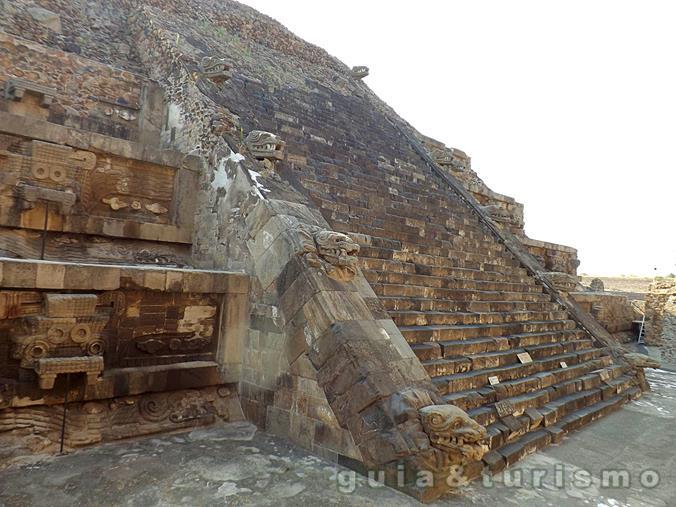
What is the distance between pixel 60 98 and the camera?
774 centimetres

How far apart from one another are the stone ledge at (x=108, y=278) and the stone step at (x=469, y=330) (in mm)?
2268

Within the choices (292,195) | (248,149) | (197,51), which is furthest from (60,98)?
(292,195)

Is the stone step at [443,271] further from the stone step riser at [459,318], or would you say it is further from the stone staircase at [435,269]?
the stone step riser at [459,318]

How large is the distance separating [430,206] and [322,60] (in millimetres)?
8289

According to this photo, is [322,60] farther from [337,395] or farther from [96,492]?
[96,492]

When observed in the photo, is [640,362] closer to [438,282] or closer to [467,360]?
[438,282]

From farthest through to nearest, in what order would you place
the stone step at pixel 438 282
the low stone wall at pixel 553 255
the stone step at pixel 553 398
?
the low stone wall at pixel 553 255, the stone step at pixel 438 282, the stone step at pixel 553 398

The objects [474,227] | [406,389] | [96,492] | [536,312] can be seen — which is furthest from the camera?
[474,227]

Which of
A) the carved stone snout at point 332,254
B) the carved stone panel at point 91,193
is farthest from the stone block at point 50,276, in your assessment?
the carved stone snout at point 332,254

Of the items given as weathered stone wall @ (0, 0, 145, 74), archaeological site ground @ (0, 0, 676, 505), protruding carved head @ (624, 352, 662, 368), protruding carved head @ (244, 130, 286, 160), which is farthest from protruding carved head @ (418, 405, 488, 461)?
weathered stone wall @ (0, 0, 145, 74)

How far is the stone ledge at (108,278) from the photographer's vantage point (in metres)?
4.06

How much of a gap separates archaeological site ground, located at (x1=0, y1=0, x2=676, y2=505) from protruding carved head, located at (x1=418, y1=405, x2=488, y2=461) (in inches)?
0.7

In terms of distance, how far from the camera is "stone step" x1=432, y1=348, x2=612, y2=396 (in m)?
5.41

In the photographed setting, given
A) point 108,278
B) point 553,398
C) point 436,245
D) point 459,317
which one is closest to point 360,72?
point 436,245
